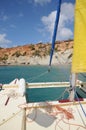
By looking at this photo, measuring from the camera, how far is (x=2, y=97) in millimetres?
8586

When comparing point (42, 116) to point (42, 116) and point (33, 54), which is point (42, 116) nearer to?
point (42, 116)

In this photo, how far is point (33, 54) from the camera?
88.9m

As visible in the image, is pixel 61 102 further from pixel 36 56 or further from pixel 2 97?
pixel 36 56

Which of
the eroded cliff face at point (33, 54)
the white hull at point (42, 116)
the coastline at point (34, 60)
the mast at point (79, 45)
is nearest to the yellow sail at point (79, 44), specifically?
the mast at point (79, 45)

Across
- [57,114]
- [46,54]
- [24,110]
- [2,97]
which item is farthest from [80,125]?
[46,54]

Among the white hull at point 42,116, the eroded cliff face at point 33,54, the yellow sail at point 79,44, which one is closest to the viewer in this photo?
the yellow sail at point 79,44

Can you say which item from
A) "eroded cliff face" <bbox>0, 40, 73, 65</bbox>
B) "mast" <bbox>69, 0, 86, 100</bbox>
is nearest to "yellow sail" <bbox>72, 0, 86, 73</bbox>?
"mast" <bbox>69, 0, 86, 100</bbox>

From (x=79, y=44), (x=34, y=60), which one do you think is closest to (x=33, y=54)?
(x=34, y=60)

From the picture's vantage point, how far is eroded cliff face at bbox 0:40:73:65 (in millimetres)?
82750

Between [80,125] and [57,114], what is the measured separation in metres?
0.92

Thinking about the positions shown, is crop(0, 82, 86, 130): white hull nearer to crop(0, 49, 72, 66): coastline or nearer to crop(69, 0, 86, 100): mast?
crop(69, 0, 86, 100): mast

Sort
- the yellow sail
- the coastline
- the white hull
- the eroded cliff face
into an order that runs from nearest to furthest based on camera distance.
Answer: the yellow sail < the white hull < the coastline < the eroded cliff face

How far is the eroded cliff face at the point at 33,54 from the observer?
271 ft

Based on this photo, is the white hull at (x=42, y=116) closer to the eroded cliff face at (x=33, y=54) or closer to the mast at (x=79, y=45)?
the mast at (x=79, y=45)
